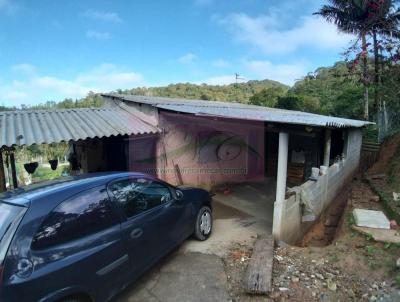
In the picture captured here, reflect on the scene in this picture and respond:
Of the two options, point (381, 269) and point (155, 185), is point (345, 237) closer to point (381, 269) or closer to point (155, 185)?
point (381, 269)

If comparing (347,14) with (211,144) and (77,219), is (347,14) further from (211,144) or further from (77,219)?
(77,219)

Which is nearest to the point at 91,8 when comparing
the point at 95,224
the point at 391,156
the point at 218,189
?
the point at 218,189

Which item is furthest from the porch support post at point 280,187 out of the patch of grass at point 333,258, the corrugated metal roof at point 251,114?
the patch of grass at point 333,258

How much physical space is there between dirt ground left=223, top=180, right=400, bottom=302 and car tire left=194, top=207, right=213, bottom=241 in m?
0.57

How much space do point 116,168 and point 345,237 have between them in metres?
6.19

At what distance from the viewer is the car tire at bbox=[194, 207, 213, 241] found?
15.6 feet

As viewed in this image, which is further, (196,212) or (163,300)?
(196,212)

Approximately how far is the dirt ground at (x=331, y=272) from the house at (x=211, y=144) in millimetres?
845

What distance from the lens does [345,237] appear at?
513cm

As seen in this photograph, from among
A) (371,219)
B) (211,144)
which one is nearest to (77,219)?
(371,219)

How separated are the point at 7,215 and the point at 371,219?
20.9ft

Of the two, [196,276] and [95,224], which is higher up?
[95,224]

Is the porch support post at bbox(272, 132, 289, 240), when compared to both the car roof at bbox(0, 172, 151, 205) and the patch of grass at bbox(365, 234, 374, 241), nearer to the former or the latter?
the patch of grass at bbox(365, 234, 374, 241)

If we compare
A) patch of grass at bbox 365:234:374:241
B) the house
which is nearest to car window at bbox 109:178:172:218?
the house
